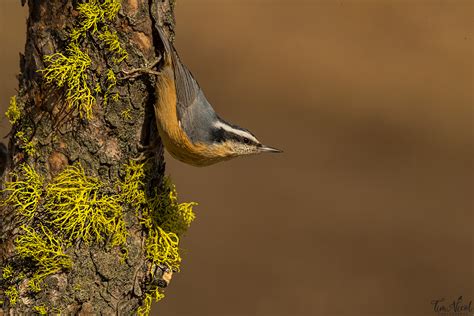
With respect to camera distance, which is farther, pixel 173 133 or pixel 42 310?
pixel 173 133

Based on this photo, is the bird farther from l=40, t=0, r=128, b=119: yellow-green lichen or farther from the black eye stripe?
l=40, t=0, r=128, b=119: yellow-green lichen

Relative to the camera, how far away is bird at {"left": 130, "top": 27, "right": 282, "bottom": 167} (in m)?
3.79

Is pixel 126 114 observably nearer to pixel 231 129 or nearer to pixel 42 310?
pixel 231 129

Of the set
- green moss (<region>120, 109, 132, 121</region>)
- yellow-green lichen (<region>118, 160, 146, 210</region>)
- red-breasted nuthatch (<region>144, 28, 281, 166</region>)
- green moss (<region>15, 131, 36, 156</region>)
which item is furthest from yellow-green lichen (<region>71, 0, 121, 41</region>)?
yellow-green lichen (<region>118, 160, 146, 210</region>)

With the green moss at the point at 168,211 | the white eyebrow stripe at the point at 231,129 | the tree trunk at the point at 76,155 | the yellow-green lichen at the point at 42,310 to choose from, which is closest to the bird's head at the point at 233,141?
the white eyebrow stripe at the point at 231,129

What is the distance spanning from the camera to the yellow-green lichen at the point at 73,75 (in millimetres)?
3494

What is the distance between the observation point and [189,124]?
4.05 metres

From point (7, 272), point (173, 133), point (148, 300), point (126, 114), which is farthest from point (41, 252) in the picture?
→ point (173, 133)

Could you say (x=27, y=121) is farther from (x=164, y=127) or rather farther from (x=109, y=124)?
(x=164, y=127)

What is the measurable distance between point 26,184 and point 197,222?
14.6 ft

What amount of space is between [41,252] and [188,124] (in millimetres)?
1087

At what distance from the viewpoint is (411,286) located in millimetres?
7543

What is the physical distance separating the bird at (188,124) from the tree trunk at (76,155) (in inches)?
3.3

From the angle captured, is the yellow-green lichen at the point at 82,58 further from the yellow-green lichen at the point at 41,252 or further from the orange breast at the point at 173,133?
the yellow-green lichen at the point at 41,252
